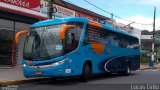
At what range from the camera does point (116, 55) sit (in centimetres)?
2467

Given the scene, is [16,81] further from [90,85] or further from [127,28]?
[127,28]

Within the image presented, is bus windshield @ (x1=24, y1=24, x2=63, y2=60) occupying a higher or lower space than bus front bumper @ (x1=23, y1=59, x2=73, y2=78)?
higher

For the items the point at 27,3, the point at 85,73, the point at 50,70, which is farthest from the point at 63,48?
the point at 27,3

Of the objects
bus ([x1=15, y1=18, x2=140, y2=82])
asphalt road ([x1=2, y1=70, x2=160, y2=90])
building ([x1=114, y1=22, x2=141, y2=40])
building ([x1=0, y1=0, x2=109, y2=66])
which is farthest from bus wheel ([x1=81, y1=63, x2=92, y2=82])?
building ([x1=114, y1=22, x2=141, y2=40])

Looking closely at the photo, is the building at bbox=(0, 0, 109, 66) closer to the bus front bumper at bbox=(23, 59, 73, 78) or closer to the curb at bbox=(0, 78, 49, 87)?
the curb at bbox=(0, 78, 49, 87)

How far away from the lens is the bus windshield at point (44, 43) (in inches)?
683

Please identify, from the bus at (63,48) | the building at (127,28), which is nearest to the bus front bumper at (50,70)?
the bus at (63,48)

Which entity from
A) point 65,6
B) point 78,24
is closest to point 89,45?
point 78,24

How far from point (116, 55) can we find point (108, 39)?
7.17 ft

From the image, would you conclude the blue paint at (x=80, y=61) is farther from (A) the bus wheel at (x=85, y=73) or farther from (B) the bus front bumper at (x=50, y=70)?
(A) the bus wheel at (x=85, y=73)

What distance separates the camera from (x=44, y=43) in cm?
1767

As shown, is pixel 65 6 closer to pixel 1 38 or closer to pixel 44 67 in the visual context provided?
pixel 1 38

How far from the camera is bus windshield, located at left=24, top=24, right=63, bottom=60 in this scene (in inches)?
683

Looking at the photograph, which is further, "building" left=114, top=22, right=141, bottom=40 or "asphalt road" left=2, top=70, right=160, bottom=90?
"building" left=114, top=22, right=141, bottom=40
